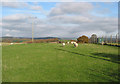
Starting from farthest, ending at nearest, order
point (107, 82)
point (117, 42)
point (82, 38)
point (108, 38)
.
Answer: point (82, 38) → point (108, 38) → point (117, 42) → point (107, 82)

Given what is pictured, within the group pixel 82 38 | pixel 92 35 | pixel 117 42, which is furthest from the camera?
pixel 82 38

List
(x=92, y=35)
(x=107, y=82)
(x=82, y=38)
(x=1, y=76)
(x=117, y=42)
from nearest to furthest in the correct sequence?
(x=107, y=82)
(x=1, y=76)
(x=117, y=42)
(x=92, y=35)
(x=82, y=38)

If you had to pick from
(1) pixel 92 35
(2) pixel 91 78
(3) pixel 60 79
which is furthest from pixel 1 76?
(1) pixel 92 35

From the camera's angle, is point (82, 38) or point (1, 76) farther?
point (82, 38)

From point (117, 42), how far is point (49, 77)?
78.9 ft

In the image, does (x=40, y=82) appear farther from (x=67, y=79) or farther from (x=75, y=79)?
(x=75, y=79)

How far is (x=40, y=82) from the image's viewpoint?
5.52 m

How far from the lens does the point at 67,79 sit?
19.2ft

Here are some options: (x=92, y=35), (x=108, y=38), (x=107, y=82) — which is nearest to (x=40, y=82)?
(x=107, y=82)

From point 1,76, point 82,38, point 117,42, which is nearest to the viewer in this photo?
point 1,76

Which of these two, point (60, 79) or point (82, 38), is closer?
point (60, 79)

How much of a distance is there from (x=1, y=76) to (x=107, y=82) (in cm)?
554

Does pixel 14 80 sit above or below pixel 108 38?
below

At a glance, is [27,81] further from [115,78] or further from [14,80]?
[115,78]
